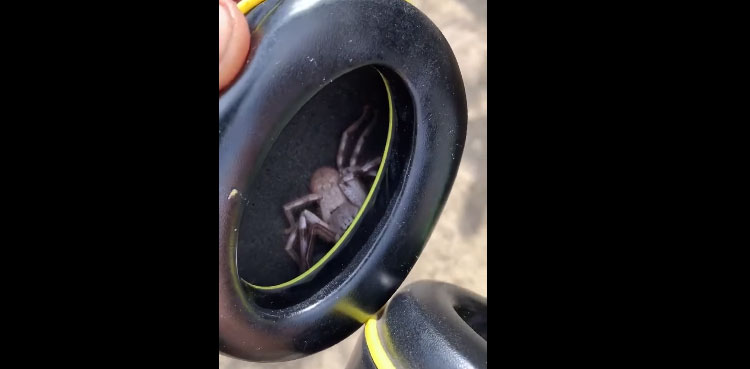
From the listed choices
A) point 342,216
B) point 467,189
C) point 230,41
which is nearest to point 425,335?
point 342,216

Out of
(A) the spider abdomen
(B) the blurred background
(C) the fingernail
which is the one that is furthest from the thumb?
(B) the blurred background

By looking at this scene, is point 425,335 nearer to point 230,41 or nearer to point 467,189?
point 230,41

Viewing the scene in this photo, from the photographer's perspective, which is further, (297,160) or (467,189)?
(467,189)

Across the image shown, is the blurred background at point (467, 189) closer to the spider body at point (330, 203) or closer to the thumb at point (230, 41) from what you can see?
the spider body at point (330, 203)

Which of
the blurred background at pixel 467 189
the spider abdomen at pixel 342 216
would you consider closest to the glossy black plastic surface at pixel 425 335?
the spider abdomen at pixel 342 216

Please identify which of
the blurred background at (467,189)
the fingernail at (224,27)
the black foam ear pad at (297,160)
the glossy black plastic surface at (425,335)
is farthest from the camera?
the blurred background at (467,189)

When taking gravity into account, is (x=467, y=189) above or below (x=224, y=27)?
below
